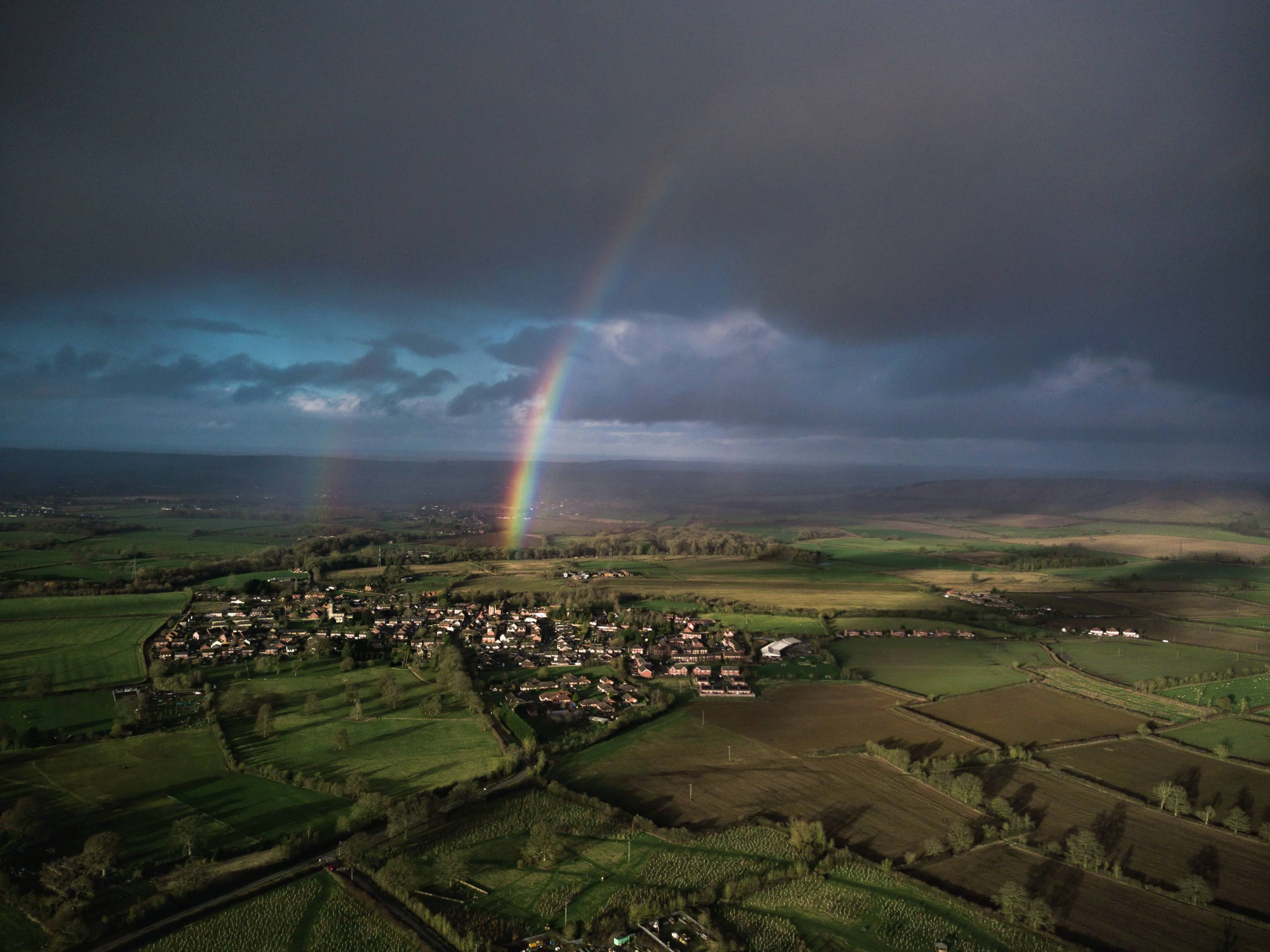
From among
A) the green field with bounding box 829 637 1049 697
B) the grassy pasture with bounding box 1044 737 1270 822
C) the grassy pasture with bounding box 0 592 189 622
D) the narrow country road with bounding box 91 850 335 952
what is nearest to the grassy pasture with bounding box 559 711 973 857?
the grassy pasture with bounding box 1044 737 1270 822

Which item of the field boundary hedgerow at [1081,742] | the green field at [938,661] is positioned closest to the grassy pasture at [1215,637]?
the green field at [938,661]

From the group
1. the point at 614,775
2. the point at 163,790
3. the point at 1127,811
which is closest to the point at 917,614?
the point at 1127,811

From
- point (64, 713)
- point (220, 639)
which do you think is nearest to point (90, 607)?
point (220, 639)

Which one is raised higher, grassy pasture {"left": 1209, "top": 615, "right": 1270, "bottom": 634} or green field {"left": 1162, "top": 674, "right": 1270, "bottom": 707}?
grassy pasture {"left": 1209, "top": 615, "right": 1270, "bottom": 634}

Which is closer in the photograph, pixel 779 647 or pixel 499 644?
pixel 499 644

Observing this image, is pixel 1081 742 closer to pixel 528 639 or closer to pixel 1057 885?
pixel 1057 885

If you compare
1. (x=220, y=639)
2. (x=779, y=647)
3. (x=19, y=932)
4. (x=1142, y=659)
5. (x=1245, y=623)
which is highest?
(x=1245, y=623)

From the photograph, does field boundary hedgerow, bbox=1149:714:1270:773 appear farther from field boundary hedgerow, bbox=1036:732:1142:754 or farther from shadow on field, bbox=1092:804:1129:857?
shadow on field, bbox=1092:804:1129:857
